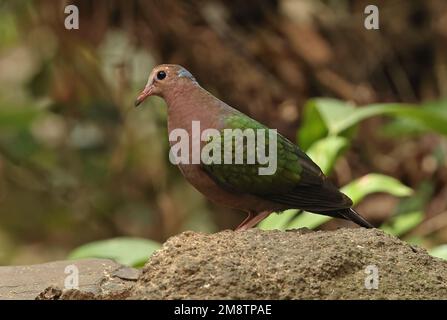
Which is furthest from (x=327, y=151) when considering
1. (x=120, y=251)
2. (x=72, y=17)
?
(x=72, y=17)

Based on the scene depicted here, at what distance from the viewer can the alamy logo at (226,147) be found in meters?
3.57

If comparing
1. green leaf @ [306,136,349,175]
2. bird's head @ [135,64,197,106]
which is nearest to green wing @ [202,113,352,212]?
bird's head @ [135,64,197,106]

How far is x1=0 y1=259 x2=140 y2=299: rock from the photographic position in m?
3.57

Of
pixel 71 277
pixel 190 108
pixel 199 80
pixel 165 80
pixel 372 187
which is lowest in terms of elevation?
pixel 71 277

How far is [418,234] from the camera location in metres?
7.62

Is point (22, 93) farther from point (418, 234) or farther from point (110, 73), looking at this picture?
point (418, 234)

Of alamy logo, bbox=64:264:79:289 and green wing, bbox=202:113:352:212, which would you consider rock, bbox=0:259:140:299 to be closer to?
alamy logo, bbox=64:264:79:289

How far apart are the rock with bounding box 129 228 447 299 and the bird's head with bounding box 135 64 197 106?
596 mm

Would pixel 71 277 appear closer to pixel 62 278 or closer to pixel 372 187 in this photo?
pixel 62 278

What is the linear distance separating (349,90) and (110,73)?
6.90ft

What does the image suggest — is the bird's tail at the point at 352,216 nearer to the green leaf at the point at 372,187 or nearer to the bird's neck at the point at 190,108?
the bird's neck at the point at 190,108

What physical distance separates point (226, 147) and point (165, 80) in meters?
0.36

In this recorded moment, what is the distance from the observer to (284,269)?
3125mm
